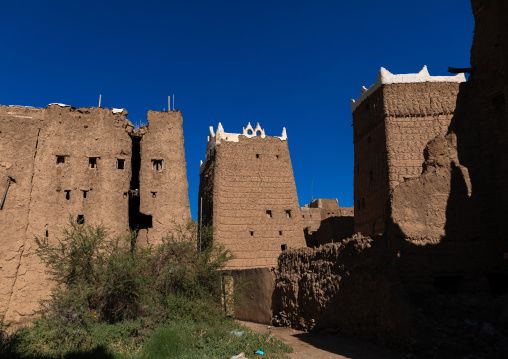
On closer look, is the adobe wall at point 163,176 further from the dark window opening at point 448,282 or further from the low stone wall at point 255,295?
the dark window opening at point 448,282

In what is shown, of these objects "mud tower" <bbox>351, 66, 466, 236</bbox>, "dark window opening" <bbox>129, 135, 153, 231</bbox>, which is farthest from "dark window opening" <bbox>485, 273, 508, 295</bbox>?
"dark window opening" <bbox>129, 135, 153, 231</bbox>

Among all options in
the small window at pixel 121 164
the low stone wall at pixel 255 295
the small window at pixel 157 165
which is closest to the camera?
the low stone wall at pixel 255 295

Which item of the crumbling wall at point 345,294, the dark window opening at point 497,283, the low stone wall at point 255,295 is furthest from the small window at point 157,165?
the dark window opening at point 497,283

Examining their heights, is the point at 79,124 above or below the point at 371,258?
above

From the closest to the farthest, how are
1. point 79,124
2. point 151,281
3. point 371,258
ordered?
point 371,258 → point 151,281 → point 79,124

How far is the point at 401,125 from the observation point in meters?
15.8

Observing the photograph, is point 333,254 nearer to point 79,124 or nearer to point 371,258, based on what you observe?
point 371,258

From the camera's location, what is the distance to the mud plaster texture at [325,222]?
70.9 feet

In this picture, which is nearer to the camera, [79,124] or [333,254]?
[333,254]

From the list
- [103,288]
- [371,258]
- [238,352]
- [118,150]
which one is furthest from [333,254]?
[118,150]

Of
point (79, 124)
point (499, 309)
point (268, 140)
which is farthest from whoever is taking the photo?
point (268, 140)

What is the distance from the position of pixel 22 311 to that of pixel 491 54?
15.6 metres

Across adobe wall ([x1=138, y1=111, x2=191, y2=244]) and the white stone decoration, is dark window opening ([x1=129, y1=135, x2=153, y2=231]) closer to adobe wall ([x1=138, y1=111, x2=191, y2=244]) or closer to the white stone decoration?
adobe wall ([x1=138, y1=111, x2=191, y2=244])

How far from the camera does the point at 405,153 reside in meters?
15.5
